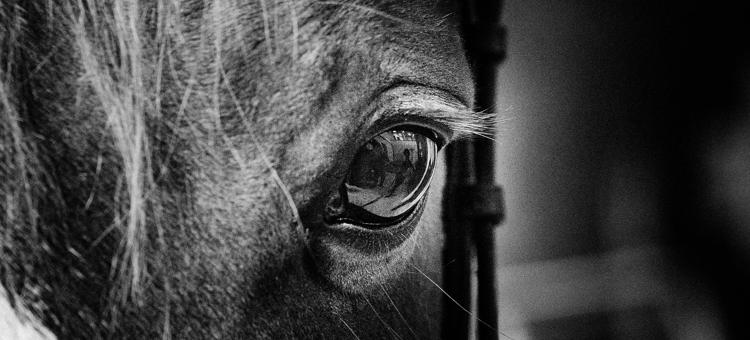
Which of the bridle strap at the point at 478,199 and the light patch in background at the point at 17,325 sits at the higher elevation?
the bridle strap at the point at 478,199

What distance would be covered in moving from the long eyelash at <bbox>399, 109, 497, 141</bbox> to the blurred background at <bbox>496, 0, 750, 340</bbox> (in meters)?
0.02

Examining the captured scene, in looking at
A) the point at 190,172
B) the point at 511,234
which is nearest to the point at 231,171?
the point at 190,172

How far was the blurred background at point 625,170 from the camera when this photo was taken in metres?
0.59

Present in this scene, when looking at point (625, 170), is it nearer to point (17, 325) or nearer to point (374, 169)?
point (374, 169)

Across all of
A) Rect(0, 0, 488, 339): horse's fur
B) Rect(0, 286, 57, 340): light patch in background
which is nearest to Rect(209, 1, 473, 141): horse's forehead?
Rect(0, 0, 488, 339): horse's fur

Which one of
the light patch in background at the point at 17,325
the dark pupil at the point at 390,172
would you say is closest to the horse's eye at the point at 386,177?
the dark pupil at the point at 390,172

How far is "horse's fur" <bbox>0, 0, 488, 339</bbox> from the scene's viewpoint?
48 centimetres

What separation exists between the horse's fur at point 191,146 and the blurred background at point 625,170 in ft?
0.35

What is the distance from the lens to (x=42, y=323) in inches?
18.1

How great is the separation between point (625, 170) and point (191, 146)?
1.37 feet

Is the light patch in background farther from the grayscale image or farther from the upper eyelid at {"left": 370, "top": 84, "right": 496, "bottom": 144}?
the upper eyelid at {"left": 370, "top": 84, "right": 496, "bottom": 144}

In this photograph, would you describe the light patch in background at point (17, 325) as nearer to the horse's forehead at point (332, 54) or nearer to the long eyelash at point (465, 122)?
the horse's forehead at point (332, 54)

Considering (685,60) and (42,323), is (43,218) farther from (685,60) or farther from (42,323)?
(685,60)

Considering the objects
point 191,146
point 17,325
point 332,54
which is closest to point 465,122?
point 332,54
